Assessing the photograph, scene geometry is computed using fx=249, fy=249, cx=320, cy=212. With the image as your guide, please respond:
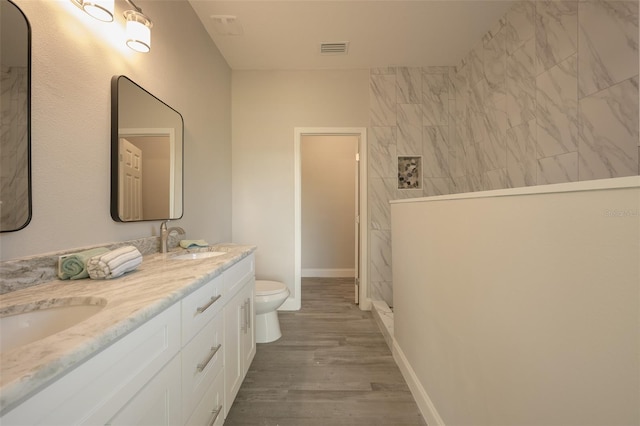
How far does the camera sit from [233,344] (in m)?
1.34

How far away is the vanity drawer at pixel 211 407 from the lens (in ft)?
3.09

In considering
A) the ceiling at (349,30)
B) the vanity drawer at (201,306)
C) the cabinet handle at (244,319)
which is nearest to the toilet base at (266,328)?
the cabinet handle at (244,319)

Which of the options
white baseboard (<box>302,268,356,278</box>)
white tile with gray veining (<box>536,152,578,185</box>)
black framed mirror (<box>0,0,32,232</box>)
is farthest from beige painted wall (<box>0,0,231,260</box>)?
white baseboard (<box>302,268,356,278</box>)

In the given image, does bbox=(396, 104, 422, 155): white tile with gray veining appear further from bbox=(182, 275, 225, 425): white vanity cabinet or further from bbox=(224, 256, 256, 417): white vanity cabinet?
bbox=(182, 275, 225, 425): white vanity cabinet

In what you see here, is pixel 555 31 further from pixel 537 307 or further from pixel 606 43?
pixel 537 307

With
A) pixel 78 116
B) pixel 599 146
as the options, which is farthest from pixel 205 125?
pixel 599 146

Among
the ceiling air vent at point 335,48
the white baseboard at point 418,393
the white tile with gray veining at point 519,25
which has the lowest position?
the white baseboard at point 418,393

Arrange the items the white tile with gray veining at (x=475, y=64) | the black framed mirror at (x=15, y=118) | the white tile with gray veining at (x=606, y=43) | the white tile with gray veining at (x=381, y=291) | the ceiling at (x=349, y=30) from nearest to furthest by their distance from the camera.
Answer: the black framed mirror at (x=15, y=118)
the white tile with gray veining at (x=606, y=43)
the ceiling at (x=349, y=30)
the white tile with gray veining at (x=475, y=64)
the white tile with gray veining at (x=381, y=291)

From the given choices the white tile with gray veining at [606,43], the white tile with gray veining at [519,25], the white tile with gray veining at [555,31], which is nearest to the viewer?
the white tile with gray veining at [606,43]

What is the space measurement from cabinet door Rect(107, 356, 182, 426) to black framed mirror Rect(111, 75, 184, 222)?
82cm

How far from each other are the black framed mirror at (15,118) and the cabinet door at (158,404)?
66cm

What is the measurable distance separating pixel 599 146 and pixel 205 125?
2.68 meters

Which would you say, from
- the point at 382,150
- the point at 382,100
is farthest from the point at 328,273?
the point at 382,100

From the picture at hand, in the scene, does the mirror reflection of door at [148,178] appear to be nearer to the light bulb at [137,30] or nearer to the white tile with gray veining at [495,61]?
the light bulb at [137,30]
